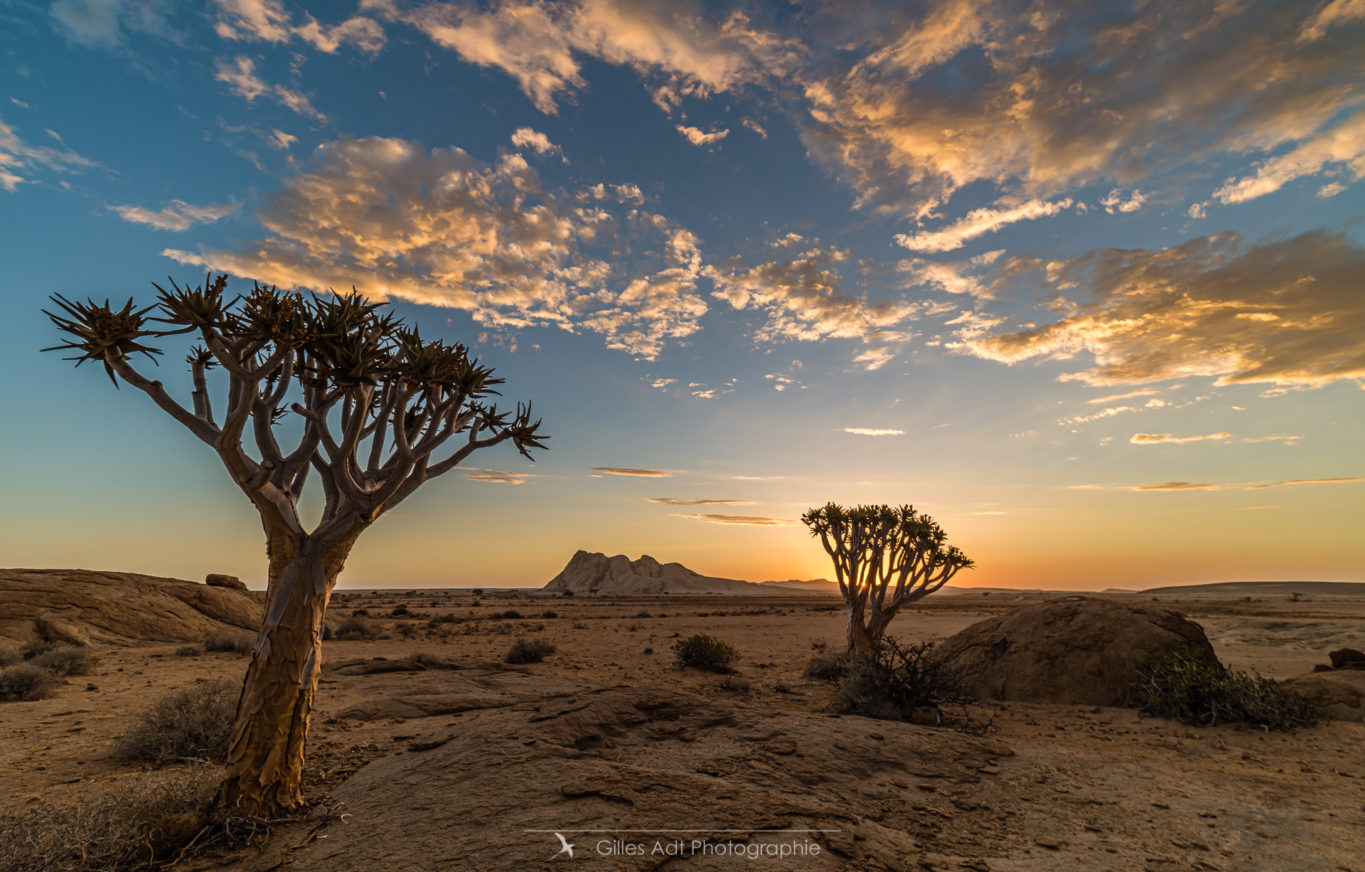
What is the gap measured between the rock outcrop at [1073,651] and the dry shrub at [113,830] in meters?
14.9

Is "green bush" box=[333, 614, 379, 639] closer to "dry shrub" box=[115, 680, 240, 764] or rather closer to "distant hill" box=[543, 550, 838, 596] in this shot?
"dry shrub" box=[115, 680, 240, 764]

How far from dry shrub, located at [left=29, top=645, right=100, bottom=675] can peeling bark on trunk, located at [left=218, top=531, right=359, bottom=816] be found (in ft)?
49.8

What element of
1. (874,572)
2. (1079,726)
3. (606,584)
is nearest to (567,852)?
(1079,726)

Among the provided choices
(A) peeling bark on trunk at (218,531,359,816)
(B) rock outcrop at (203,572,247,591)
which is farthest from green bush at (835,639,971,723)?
(B) rock outcrop at (203,572,247,591)

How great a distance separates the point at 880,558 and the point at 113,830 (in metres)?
18.7

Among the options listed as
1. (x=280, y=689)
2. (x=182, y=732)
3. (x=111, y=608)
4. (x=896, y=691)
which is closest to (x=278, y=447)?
(x=280, y=689)

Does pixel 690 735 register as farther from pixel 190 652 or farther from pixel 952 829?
pixel 190 652

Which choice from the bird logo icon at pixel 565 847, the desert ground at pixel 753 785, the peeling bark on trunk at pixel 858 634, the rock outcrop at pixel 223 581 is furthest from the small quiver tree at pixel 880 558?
the rock outcrop at pixel 223 581

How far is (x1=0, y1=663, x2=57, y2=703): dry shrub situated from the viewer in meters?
13.0

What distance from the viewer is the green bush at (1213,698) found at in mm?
10672

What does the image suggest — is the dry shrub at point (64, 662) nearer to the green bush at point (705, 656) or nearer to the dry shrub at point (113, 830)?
the dry shrub at point (113, 830)

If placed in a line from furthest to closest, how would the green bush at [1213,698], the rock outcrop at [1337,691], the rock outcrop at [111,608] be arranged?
the rock outcrop at [111,608] → the rock outcrop at [1337,691] → the green bush at [1213,698]

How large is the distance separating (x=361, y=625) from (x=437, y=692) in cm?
2004

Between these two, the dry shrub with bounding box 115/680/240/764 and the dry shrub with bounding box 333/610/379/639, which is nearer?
the dry shrub with bounding box 115/680/240/764
